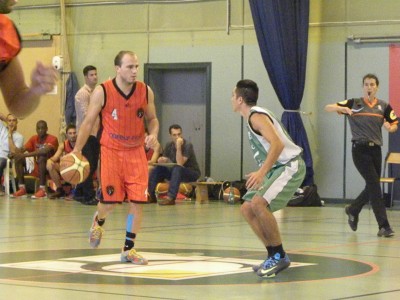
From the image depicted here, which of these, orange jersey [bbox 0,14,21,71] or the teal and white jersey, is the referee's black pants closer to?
the teal and white jersey

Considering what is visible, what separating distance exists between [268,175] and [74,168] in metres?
2.11

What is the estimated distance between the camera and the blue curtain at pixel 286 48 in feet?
70.1

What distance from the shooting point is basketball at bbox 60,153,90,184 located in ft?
33.8

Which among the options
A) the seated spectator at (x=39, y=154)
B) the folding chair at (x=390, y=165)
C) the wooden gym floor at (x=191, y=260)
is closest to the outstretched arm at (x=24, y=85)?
the wooden gym floor at (x=191, y=260)

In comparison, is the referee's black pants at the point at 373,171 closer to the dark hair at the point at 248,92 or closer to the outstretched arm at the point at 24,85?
the dark hair at the point at 248,92

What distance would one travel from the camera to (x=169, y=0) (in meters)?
23.8

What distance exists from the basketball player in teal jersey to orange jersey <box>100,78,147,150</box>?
141cm

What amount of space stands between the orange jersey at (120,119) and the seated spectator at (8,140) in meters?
12.3

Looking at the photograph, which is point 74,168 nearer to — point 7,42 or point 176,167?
point 7,42

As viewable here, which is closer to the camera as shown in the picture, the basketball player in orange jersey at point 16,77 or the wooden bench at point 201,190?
the basketball player in orange jersey at point 16,77

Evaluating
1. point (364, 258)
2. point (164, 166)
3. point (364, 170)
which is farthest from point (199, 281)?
point (164, 166)

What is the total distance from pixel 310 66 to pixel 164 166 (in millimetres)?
3868

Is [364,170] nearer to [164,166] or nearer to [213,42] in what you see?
[164,166]

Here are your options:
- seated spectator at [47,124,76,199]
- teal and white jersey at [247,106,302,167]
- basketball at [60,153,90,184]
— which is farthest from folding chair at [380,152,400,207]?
teal and white jersey at [247,106,302,167]
